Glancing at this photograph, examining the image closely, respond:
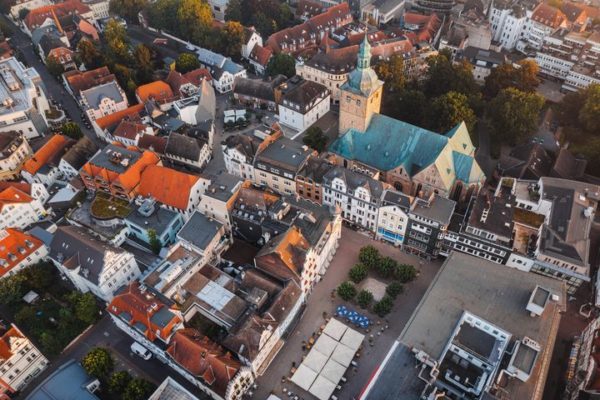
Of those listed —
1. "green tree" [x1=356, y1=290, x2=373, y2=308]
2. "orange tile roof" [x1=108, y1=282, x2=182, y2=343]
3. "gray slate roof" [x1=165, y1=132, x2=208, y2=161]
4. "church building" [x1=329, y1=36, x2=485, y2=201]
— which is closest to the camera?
"orange tile roof" [x1=108, y1=282, x2=182, y2=343]

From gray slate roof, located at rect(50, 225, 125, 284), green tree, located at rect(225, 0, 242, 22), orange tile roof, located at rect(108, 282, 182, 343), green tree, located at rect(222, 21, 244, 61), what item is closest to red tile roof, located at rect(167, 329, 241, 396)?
orange tile roof, located at rect(108, 282, 182, 343)

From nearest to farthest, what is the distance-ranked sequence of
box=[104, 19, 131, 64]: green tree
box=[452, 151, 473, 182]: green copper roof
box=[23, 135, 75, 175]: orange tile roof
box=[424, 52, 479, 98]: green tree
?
box=[452, 151, 473, 182]: green copper roof, box=[23, 135, 75, 175]: orange tile roof, box=[424, 52, 479, 98]: green tree, box=[104, 19, 131, 64]: green tree

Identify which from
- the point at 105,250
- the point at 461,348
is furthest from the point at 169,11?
the point at 461,348

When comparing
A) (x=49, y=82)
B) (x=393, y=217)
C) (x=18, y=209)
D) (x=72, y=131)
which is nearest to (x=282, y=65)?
(x=72, y=131)

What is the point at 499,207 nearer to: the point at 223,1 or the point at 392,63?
the point at 392,63

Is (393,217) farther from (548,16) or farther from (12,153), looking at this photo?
(548,16)

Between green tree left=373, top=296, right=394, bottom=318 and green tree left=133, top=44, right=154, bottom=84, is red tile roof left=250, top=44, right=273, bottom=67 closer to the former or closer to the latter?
green tree left=133, top=44, right=154, bottom=84

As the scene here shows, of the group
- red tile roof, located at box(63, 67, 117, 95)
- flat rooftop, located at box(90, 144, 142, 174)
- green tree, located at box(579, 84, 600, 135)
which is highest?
green tree, located at box(579, 84, 600, 135)
